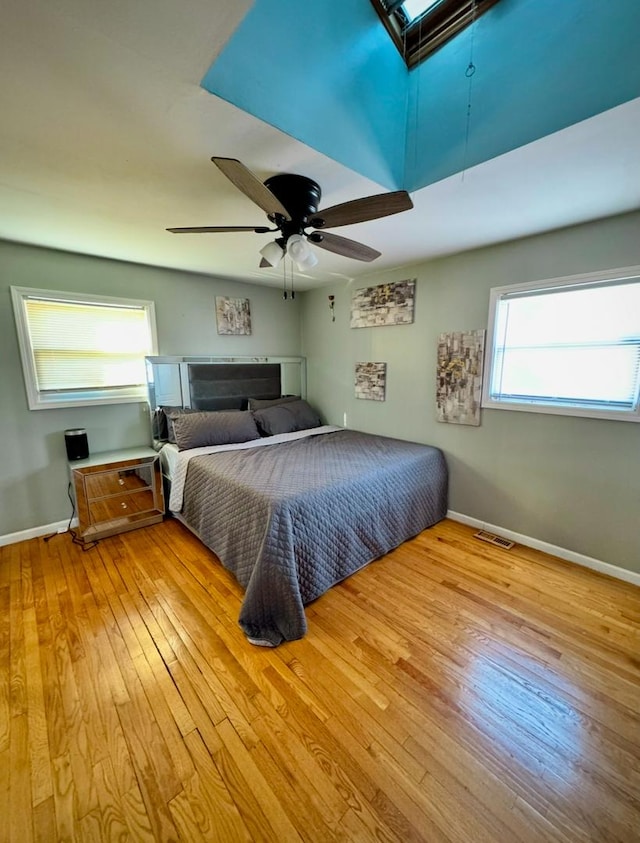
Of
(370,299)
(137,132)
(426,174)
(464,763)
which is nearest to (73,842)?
(464,763)

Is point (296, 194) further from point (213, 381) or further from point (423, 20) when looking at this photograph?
point (213, 381)

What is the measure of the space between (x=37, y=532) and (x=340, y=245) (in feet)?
10.5

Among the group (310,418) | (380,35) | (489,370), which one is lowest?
(310,418)

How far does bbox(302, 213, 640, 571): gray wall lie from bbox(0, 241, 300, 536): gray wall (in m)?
1.66

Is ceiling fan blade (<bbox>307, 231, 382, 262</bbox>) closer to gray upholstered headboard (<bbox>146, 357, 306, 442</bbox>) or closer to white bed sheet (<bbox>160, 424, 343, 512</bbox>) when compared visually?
white bed sheet (<bbox>160, 424, 343, 512</bbox>)

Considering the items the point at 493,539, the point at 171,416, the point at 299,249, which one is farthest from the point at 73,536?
the point at 493,539

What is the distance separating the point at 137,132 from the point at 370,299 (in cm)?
243

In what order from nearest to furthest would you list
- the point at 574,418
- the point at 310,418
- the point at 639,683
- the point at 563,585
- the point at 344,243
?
the point at 639,683 < the point at 344,243 < the point at 563,585 < the point at 574,418 < the point at 310,418

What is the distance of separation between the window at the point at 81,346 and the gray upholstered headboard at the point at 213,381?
16 cm

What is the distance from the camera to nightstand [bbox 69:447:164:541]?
8.30 ft

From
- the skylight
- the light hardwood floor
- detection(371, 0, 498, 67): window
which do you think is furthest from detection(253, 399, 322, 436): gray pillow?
the skylight

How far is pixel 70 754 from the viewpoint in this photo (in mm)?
1158

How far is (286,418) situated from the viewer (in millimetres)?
3475

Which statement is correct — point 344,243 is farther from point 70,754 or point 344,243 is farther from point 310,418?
point 70,754
